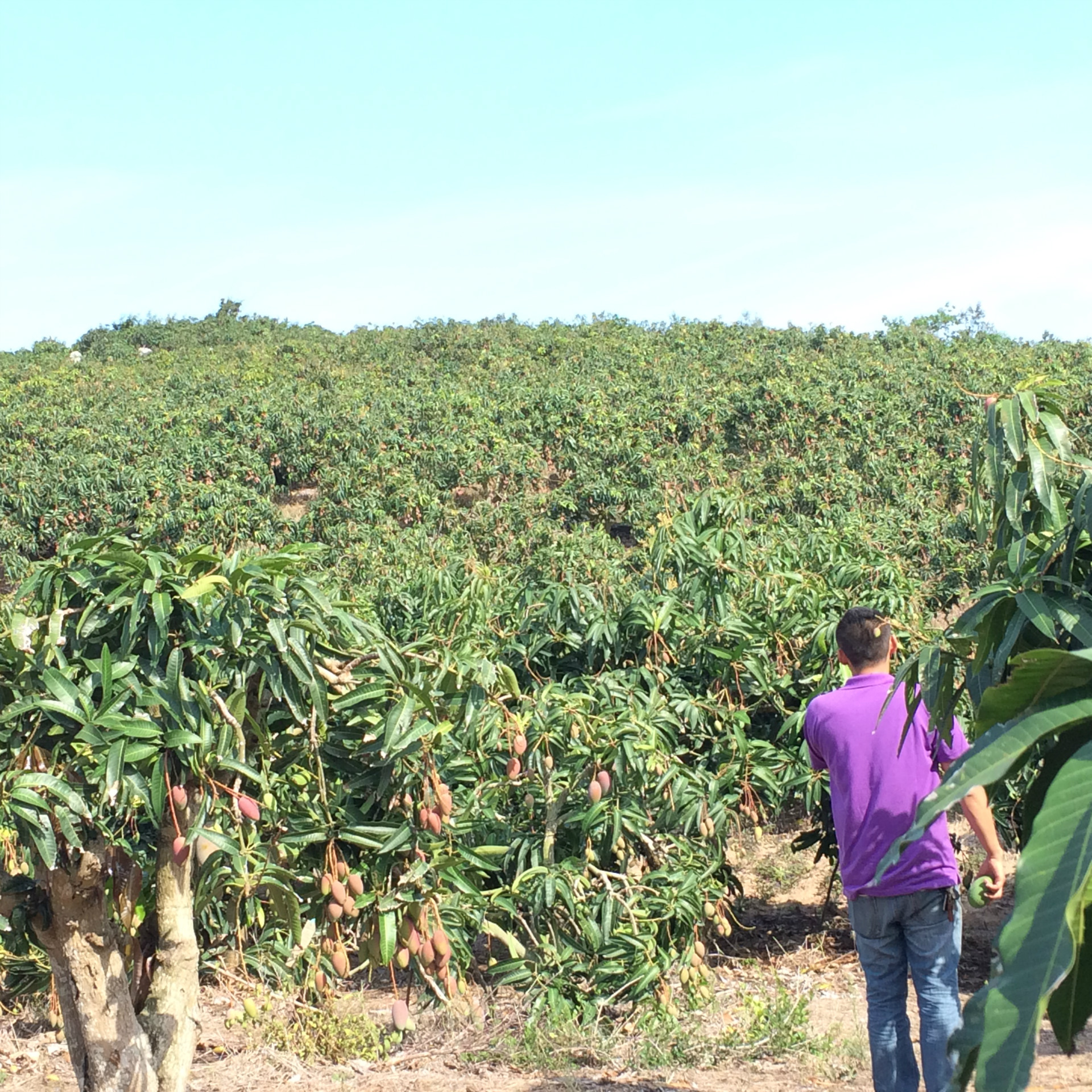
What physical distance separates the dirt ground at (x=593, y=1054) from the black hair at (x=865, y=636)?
1.10 meters

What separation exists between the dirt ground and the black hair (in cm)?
110

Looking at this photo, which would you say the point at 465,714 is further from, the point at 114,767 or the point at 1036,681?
the point at 1036,681

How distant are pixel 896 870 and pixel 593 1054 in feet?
4.45

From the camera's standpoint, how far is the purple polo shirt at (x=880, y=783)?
2570 millimetres

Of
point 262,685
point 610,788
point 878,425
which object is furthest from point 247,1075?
point 878,425

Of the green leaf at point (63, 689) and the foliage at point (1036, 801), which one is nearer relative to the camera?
the foliage at point (1036, 801)

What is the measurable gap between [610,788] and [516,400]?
1318 cm

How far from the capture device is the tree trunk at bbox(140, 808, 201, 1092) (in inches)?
105

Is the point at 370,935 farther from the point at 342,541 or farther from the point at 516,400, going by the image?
→ the point at 516,400

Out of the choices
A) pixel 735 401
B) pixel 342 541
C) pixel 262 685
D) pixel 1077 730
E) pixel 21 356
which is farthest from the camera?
pixel 21 356

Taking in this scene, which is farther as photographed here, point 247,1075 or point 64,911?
point 247,1075

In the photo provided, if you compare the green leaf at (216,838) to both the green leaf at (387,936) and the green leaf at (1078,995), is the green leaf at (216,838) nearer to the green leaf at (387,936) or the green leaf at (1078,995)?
the green leaf at (387,936)

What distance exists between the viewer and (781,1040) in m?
3.40

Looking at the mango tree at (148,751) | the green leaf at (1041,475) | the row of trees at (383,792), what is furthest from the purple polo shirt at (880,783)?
the mango tree at (148,751)
